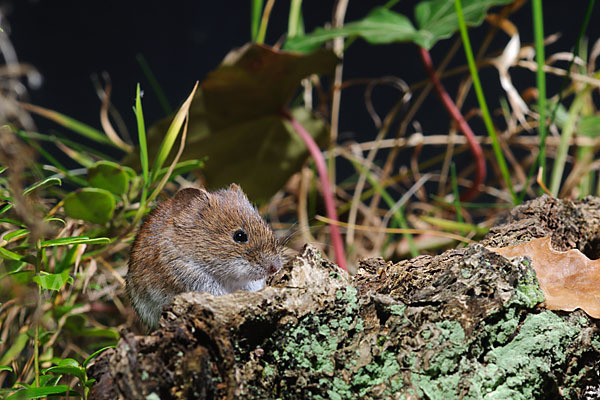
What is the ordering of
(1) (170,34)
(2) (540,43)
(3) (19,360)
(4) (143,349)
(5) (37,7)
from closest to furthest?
(4) (143,349) → (3) (19,360) → (2) (540,43) → (5) (37,7) → (1) (170,34)

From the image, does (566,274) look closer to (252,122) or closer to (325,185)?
(325,185)

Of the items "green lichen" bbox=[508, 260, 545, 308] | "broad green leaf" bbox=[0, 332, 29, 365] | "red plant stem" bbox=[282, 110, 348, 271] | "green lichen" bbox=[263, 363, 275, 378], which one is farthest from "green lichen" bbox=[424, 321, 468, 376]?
"broad green leaf" bbox=[0, 332, 29, 365]

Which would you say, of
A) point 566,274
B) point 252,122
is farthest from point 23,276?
point 566,274

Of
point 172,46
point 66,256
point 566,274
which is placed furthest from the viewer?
point 172,46

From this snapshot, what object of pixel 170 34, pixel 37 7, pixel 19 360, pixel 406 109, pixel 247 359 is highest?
pixel 37 7

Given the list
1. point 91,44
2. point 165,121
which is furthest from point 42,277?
point 91,44

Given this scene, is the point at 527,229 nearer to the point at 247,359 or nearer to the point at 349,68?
the point at 247,359
